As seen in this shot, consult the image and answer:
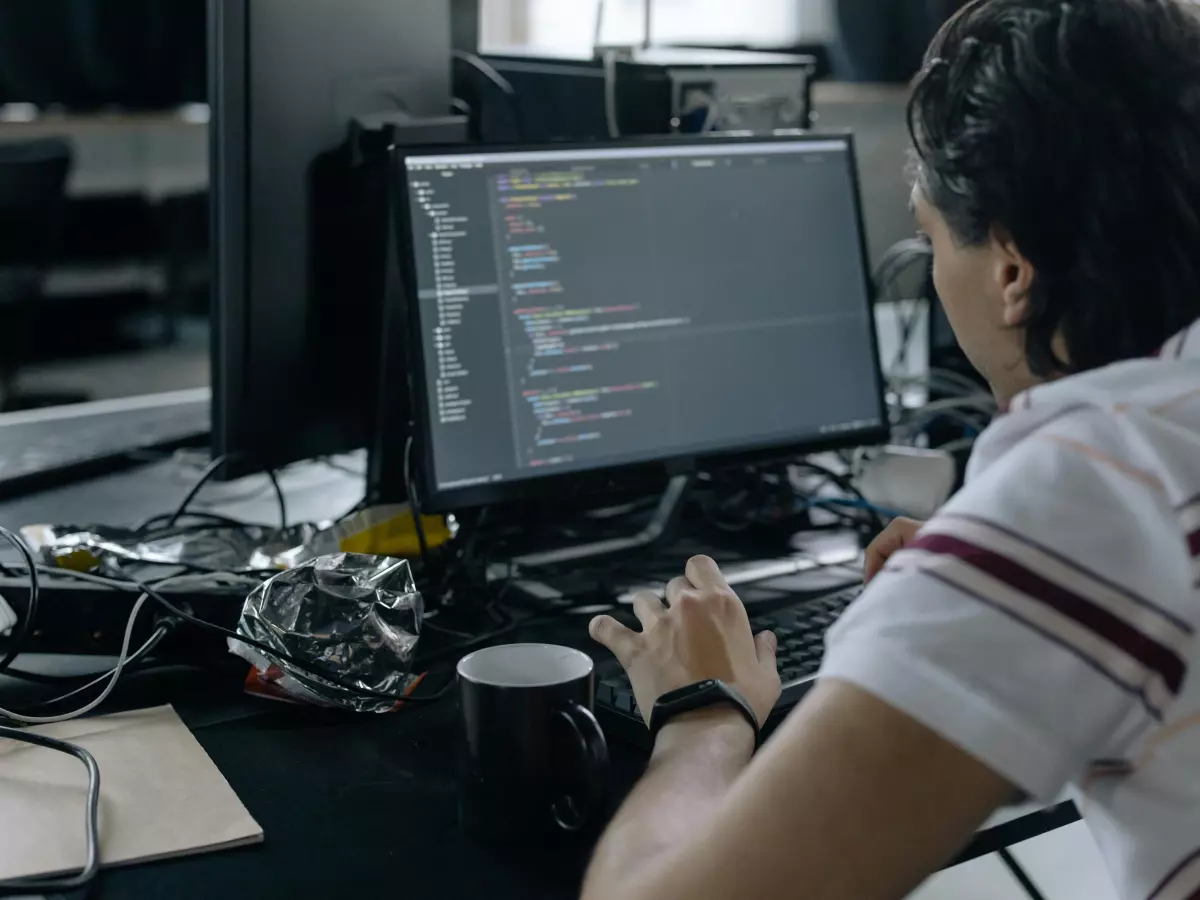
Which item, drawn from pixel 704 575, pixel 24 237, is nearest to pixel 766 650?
pixel 704 575

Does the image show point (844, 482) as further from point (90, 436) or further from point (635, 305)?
point (90, 436)

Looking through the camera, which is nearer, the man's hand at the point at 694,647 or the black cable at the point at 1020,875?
the man's hand at the point at 694,647

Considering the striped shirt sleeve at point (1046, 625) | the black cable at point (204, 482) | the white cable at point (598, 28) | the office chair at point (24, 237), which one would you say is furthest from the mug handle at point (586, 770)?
the office chair at point (24, 237)

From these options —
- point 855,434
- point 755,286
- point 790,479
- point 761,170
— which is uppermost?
point 761,170

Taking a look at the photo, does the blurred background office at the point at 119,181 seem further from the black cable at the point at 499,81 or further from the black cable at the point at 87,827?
the black cable at the point at 87,827

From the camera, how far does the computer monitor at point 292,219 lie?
118 centimetres

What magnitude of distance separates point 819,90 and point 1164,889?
1.28 metres

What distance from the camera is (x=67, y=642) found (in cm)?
103

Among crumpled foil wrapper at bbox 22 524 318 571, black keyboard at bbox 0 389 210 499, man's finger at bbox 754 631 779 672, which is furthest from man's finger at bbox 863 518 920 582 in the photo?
black keyboard at bbox 0 389 210 499

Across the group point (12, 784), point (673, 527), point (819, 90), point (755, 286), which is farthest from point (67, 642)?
point (819, 90)

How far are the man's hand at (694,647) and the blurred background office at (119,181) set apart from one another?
2.88 ft

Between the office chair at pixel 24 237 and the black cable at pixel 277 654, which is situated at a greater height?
the office chair at pixel 24 237

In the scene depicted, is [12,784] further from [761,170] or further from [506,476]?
[761,170]

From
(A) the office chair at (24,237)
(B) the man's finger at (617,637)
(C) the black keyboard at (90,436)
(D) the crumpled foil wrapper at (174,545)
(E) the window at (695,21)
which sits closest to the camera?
(B) the man's finger at (617,637)
